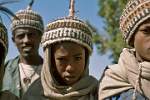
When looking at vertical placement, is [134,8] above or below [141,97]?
above

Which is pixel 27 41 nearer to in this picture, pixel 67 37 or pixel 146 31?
pixel 67 37

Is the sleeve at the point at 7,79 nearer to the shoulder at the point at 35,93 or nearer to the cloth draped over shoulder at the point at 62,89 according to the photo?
the shoulder at the point at 35,93

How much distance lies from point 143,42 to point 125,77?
31 centimetres

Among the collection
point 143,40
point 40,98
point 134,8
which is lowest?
point 40,98

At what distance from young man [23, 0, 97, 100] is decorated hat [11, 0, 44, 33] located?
198 centimetres

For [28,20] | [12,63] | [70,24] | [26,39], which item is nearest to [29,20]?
[28,20]

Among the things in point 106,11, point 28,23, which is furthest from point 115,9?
point 28,23

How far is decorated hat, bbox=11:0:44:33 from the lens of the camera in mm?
6481

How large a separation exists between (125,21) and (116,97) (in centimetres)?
57

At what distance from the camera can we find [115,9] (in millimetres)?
13953

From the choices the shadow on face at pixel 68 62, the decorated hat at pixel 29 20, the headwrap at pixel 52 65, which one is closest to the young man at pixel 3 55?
the headwrap at pixel 52 65

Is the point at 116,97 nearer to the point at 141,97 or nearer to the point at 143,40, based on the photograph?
the point at 141,97

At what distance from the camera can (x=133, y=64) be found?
385 cm

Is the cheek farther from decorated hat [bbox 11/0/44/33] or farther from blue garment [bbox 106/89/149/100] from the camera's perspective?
decorated hat [bbox 11/0/44/33]
